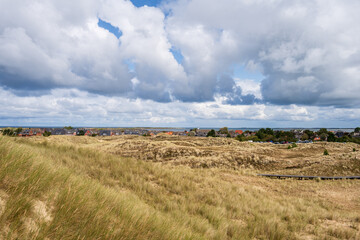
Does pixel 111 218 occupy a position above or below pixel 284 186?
above

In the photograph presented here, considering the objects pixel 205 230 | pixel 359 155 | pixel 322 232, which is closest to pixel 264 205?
pixel 322 232

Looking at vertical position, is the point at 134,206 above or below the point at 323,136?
above

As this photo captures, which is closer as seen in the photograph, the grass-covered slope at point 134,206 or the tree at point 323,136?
the grass-covered slope at point 134,206

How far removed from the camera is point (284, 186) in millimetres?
15594

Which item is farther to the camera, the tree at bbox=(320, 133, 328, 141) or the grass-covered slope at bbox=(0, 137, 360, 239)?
the tree at bbox=(320, 133, 328, 141)

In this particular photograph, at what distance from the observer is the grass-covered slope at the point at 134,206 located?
3113mm

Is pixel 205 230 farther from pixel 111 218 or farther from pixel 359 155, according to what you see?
pixel 359 155

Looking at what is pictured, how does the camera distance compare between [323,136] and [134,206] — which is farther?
[323,136]

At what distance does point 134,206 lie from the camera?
15.9 ft

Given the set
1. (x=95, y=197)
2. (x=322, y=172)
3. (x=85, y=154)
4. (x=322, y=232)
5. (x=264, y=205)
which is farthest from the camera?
(x=322, y=172)

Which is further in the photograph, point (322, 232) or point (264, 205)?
point (264, 205)

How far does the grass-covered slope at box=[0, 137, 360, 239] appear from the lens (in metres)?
3.11

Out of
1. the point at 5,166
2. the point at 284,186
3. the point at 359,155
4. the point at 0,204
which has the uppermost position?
the point at 5,166

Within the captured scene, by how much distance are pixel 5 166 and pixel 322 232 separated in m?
9.49
